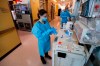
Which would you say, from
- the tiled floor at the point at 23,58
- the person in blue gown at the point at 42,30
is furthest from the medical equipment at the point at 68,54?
the tiled floor at the point at 23,58

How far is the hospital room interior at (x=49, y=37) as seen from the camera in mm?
1099

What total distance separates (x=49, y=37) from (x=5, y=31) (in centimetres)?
144

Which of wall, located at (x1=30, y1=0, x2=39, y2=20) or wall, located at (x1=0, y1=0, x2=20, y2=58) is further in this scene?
wall, located at (x1=30, y1=0, x2=39, y2=20)

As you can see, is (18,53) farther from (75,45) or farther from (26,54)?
(75,45)

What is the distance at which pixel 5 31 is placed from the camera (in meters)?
2.42

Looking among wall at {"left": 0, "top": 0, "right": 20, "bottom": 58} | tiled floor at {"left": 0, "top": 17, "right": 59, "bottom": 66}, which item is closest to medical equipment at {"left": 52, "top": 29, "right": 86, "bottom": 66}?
tiled floor at {"left": 0, "top": 17, "right": 59, "bottom": 66}

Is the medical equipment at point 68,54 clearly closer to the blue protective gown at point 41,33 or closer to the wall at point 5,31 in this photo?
the blue protective gown at point 41,33

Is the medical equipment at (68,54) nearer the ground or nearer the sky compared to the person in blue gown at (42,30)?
nearer the ground

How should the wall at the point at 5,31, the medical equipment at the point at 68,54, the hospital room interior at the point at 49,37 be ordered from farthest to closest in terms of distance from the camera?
the wall at the point at 5,31
the medical equipment at the point at 68,54
the hospital room interior at the point at 49,37

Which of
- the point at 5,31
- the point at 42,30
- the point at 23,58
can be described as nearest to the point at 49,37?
the point at 42,30

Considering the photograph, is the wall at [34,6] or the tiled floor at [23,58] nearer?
the tiled floor at [23,58]

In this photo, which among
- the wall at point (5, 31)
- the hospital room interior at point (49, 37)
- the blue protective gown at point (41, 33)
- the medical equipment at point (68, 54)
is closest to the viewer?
the hospital room interior at point (49, 37)

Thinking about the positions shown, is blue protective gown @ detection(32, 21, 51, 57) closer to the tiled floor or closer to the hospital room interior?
the hospital room interior

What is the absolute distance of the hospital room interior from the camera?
110 cm
